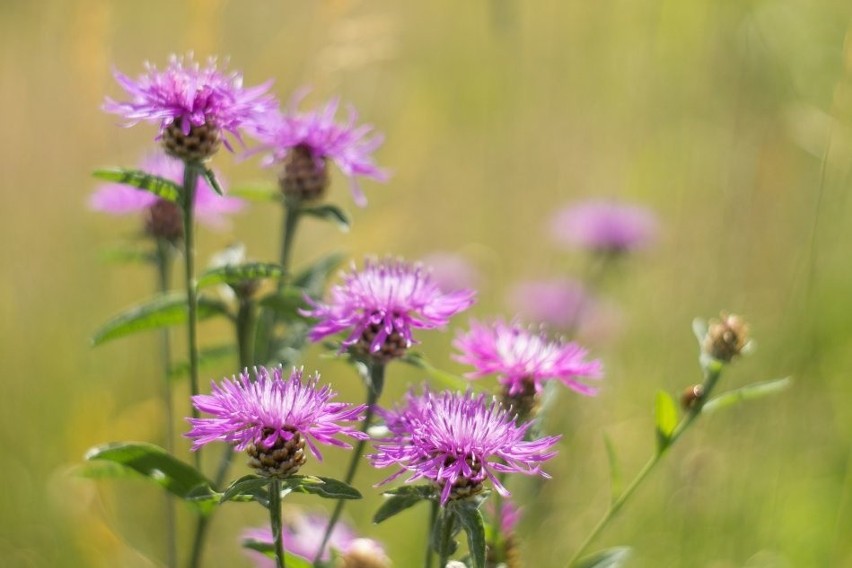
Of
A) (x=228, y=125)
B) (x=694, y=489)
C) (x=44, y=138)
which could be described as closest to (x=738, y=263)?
(x=694, y=489)

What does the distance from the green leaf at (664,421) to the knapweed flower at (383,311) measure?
330 mm

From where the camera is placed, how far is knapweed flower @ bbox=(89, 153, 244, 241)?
6.21 ft

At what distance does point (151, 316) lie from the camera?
5.06 feet

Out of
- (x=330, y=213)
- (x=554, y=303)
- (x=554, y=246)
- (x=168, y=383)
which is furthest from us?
(x=554, y=246)

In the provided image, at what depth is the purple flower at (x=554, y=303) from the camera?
298 cm

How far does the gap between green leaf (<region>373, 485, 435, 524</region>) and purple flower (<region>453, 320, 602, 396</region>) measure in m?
0.24

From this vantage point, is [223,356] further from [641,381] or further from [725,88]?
[725,88]

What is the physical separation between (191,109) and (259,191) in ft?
1.00

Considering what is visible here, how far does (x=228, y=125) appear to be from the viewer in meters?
1.40

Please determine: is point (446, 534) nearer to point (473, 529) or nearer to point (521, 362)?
point (473, 529)

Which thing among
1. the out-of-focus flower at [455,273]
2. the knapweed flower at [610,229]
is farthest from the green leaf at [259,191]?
the knapweed flower at [610,229]

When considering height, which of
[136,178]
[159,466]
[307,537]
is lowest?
[307,537]

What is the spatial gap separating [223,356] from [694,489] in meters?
1.13

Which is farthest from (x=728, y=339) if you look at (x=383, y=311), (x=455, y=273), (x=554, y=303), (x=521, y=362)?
(x=455, y=273)
